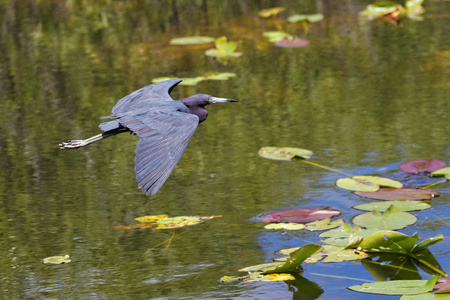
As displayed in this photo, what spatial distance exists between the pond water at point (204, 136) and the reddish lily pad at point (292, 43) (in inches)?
2.6

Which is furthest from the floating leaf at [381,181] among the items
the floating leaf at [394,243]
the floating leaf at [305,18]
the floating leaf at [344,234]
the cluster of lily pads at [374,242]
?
the floating leaf at [305,18]

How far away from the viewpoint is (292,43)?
753cm

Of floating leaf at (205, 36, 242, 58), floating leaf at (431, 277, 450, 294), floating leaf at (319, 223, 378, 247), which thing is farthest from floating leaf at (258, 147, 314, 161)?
floating leaf at (205, 36, 242, 58)

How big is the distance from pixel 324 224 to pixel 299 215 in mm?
182

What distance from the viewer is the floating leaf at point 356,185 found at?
4473 mm

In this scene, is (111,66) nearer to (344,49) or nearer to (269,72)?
(269,72)

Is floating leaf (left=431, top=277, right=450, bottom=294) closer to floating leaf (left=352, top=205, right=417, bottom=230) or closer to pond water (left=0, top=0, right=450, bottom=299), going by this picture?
pond water (left=0, top=0, right=450, bottom=299)

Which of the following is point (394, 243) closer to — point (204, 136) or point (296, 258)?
point (296, 258)

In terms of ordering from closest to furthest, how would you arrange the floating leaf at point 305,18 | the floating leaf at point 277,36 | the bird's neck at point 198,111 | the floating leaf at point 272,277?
the floating leaf at point 272,277
the bird's neck at point 198,111
the floating leaf at point 277,36
the floating leaf at point 305,18

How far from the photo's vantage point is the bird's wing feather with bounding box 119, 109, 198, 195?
3297mm

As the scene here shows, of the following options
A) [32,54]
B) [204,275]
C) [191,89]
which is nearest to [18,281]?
[204,275]

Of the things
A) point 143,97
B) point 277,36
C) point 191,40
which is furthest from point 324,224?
point 191,40

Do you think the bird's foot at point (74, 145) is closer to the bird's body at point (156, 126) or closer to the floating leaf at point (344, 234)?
the bird's body at point (156, 126)

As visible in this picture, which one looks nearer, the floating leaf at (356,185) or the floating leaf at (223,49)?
the floating leaf at (356,185)
